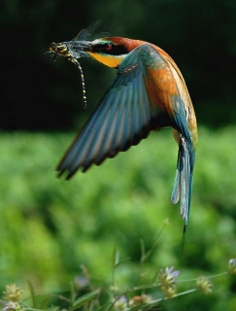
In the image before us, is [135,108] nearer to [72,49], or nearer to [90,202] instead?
[72,49]

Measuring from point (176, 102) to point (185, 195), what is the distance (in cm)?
12

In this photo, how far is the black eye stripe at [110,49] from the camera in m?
0.92

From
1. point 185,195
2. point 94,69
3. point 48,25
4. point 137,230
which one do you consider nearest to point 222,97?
point 94,69

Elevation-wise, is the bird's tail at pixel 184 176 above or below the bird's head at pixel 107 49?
below

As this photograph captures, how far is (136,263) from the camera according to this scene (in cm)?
421

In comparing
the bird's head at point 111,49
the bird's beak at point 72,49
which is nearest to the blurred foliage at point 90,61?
the bird's beak at point 72,49

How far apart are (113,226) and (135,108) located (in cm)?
373

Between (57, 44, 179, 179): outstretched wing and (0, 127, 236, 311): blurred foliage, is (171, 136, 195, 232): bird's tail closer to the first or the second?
(57, 44, 179, 179): outstretched wing

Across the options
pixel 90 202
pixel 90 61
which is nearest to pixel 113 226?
pixel 90 202

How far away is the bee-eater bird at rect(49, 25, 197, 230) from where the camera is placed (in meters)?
0.92

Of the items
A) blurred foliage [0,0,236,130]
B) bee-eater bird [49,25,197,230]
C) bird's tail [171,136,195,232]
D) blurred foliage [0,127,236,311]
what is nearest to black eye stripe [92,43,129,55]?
bee-eater bird [49,25,197,230]

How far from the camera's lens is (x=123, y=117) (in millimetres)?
988

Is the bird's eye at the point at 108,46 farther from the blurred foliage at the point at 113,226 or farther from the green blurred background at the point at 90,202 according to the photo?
the blurred foliage at the point at 113,226

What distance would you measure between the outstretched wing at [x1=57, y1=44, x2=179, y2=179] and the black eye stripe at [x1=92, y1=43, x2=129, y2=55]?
0.03 feet
